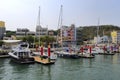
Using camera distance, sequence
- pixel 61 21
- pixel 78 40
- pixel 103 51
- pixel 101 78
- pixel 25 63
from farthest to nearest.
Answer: pixel 78 40
pixel 103 51
pixel 61 21
pixel 25 63
pixel 101 78

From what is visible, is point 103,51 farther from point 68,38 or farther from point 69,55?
point 68,38

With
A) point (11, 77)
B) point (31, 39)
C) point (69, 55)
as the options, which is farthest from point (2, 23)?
point (11, 77)

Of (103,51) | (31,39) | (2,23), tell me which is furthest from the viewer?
(2,23)

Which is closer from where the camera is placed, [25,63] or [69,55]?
[25,63]

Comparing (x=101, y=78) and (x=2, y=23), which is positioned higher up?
(x=2, y=23)

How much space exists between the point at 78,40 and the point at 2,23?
62.5 m

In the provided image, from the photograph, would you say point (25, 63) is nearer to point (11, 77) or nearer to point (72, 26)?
point (11, 77)

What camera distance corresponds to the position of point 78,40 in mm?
187625

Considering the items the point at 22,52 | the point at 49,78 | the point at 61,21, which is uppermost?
the point at 61,21

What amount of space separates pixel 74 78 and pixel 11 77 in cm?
1040

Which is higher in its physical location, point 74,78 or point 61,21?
point 61,21

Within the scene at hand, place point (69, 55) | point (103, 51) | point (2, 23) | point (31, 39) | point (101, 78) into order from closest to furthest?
1. point (101, 78)
2. point (69, 55)
3. point (103, 51)
4. point (31, 39)
5. point (2, 23)

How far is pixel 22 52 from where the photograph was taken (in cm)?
5503

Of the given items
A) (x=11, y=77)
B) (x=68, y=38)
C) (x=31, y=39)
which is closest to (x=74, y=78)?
(x=11, y=77)
